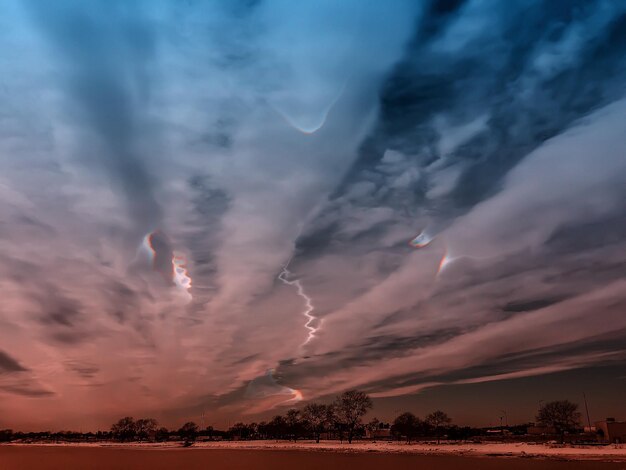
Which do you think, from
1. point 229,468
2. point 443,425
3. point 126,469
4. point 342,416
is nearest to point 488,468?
point 229,468

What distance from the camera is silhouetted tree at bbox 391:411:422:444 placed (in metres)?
166

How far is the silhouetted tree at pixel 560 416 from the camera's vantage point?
11619 cm

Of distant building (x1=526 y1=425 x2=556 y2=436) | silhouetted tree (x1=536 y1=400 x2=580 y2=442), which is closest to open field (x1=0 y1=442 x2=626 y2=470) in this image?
silhouetted tree (x1=536 y1=400 x2=580 y2=442)

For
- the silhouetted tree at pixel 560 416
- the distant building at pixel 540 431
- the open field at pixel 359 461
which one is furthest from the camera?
the distant building at pixel 540 431

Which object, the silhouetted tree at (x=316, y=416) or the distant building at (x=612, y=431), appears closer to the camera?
the distant building at (x=612, y=431)

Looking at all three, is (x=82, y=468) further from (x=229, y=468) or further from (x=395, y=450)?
(x=395, y=450)

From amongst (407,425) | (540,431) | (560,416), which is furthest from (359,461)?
(540,431)

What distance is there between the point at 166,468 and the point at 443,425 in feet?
427

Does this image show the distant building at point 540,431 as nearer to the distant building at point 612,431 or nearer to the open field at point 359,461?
the distant building at point 612,431

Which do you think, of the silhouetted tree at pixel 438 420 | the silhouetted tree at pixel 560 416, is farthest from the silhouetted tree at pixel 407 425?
the silhouetted tree at pixel 560 416

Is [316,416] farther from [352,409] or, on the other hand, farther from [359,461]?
[359,461]

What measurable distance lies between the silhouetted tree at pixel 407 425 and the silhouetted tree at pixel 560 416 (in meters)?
54.4

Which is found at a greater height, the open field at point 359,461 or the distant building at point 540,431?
the open field at point 359,461

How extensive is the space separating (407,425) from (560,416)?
62.8 metres
